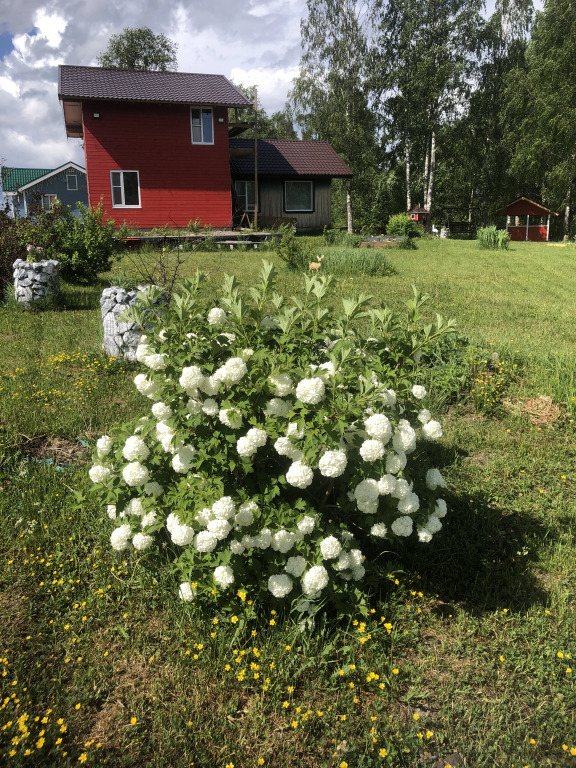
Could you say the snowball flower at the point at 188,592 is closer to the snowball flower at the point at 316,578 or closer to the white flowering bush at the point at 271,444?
the white flowering bush at the point at 271,444

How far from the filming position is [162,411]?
252cm

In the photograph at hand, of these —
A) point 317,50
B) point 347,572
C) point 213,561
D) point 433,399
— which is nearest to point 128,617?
point 213,561

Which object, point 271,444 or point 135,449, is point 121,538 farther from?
point 271,444

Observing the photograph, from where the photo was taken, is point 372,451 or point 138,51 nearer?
point 372,451

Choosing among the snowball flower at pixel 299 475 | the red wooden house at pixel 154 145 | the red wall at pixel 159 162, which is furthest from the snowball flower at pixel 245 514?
the red wooden house at pixel 154 145

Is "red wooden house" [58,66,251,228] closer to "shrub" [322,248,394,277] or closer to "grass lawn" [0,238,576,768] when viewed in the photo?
"shrub" [322,248,394,277]

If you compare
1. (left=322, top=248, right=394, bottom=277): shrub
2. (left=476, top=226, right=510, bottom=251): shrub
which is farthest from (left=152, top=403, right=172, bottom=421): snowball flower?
(left=476, top=226, right=510, bottom=251): shrub

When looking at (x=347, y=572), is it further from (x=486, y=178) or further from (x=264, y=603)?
(x=486, y=178)

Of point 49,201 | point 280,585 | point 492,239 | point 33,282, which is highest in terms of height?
point 49,201

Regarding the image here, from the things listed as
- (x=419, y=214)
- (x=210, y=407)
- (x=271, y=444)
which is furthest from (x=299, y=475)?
→ (x=419, y=214)

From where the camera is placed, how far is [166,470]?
2.77 meters

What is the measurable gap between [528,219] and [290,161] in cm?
1925

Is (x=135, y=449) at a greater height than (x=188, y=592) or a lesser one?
greater

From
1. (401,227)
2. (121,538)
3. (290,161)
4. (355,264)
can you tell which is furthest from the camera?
(290,161)
